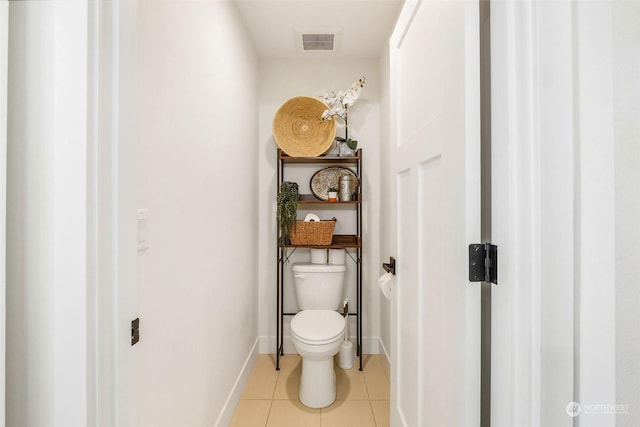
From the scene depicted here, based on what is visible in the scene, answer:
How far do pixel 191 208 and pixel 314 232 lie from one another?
43.6 inches

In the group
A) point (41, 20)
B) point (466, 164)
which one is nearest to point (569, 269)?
point (466, 164)

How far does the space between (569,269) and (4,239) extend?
0.98 metres

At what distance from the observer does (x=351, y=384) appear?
207 cm

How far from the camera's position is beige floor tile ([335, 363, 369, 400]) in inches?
76.5

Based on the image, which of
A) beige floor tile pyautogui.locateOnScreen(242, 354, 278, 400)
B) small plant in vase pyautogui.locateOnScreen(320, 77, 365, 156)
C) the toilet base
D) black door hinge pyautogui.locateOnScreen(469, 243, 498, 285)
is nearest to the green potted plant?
small plant in vase pyautogui.locateOnScreen(320, 77, 365, 156)

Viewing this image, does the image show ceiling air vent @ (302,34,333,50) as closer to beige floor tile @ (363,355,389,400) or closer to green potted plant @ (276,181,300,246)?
green potted plant @ (276,181,300,246)

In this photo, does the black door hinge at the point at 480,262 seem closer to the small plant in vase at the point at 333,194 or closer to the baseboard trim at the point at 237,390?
the baseboard trim at the point at 237,390

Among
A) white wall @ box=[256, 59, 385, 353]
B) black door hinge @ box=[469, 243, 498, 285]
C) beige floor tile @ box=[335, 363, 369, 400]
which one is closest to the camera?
black door hinge @ box=[469, 243, 498, 285]

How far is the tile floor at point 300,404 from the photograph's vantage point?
172cm

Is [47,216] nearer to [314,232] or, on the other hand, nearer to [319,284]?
[314,232]

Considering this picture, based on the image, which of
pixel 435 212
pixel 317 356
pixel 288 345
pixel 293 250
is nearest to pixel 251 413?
pixel 317 356

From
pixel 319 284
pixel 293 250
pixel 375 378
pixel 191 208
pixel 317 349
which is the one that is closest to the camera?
pixel 191 208

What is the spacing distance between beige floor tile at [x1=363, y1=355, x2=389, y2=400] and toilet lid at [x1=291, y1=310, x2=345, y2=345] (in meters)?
0.50

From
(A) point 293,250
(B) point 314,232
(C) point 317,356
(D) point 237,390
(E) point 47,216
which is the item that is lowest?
(D) point 237,390
